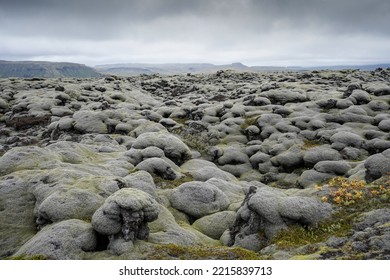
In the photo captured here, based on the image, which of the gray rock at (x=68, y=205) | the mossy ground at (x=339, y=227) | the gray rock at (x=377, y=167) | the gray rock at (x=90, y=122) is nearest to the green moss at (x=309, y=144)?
the gray rock at (x=377, y=167)

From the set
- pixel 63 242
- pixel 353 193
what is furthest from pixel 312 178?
pixel 63 242

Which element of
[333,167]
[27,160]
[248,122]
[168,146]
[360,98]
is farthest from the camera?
[360,98]

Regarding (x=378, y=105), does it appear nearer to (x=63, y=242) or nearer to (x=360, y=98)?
(x=360, y=98)

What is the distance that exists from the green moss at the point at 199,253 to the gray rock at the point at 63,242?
3.62 m

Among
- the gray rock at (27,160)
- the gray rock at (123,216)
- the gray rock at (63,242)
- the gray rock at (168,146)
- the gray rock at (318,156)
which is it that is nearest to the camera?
the gray rock at (63,242)

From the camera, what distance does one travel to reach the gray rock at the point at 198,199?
23.9 m

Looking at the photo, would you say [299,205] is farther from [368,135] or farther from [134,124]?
[134,124]

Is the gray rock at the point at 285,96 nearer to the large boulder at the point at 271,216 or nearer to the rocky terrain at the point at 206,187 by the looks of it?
the rocky terrain at the point at 206,187

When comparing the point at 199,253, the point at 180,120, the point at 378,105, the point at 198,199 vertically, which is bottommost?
the point at 180,120

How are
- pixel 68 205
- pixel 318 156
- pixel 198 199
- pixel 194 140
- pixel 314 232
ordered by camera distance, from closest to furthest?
pixel 314 232 < pixel 68 205 < pixel 198 199 < pixel 318 156 < pixel 194 140

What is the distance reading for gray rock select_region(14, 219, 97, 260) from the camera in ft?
53.8

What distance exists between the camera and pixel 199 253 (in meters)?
16.9

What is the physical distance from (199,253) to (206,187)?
29.2 ft

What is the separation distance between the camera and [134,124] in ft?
173
